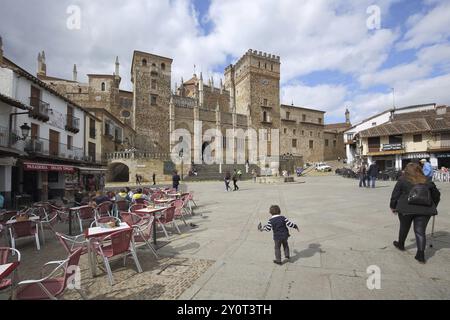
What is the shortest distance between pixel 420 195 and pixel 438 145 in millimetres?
30866

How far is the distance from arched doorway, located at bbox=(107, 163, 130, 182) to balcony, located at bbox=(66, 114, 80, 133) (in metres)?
11.4

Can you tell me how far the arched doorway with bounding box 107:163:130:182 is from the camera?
30.4 m

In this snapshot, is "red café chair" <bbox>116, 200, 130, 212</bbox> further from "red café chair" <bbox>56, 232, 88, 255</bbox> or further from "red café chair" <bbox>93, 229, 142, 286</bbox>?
"red café chair" <bbox>93, 229, 142, 286</bbox>

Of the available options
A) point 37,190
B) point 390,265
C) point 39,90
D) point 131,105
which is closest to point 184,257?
point 390,265

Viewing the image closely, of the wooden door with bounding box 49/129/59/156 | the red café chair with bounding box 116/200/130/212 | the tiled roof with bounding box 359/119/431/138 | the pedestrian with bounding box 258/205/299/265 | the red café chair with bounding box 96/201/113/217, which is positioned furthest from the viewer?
the tiled roof with bounding box 359/119/431/138

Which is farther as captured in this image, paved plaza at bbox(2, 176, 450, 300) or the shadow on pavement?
the shadow on pavement

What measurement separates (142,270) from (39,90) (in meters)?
15.8

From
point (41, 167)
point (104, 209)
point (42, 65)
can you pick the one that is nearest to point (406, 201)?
point (104, 209)

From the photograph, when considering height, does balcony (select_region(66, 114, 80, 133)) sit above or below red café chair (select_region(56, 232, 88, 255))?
above

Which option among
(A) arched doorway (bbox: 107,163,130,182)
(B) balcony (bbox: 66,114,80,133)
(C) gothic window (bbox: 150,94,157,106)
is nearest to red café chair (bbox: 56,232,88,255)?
(B) balcony (bbox: 66,114,80,133)

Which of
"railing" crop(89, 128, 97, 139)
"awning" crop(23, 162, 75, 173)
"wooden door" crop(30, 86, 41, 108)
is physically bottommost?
"awning" crop(23, 162, 75, 173)

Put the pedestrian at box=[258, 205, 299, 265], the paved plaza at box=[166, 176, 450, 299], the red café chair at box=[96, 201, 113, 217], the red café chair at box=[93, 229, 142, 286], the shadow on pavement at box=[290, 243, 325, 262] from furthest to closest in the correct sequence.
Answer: the red café chair at box=[96, 201, 113, 217], the shadow on pavement at box=[290, 243, 325, 262], the pedestrian at box=[258, 205, 299, 265], the red café chair at box=[93, 229, 142, 286], the paved plaza at box=[166, 176, 450, 299]

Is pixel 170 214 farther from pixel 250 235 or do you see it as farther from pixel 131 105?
pixel 131 105
